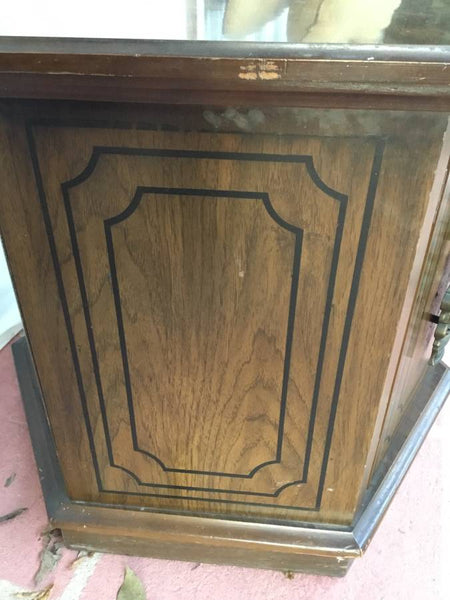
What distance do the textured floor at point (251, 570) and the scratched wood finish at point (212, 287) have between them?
5.4 inches

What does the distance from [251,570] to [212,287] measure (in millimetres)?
543

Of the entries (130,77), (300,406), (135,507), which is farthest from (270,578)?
(130,77)

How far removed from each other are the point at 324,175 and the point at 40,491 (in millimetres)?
816

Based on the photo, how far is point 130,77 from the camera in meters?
0.48

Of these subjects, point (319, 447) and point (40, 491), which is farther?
point (40, 491)

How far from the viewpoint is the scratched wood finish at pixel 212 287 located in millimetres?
546

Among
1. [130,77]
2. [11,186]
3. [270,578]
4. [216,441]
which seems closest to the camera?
[130,77]

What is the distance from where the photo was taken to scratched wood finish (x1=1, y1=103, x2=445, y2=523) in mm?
546

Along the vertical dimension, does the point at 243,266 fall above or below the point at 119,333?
above

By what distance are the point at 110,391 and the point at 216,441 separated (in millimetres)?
168

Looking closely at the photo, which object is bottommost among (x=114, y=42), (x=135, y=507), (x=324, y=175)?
(x=135, y=507)

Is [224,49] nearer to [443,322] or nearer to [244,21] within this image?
[244,21]

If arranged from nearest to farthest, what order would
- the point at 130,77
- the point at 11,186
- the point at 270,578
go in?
the point at 130,77, the point at 11,186, the point at 270,578

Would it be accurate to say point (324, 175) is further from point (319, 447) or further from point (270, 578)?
point (270, 578)
